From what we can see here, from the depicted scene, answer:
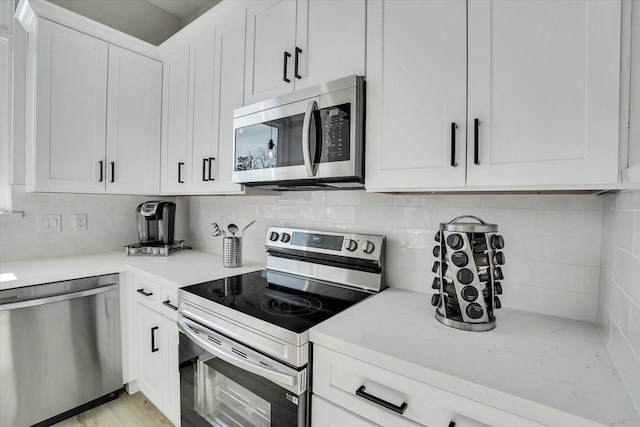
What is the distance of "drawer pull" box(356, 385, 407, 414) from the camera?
798 millimetres

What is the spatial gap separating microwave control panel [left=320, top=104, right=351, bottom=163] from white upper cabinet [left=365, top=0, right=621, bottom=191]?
90mm

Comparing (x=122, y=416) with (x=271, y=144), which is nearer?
(x=271, y=144)

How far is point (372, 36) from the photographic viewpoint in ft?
3.91

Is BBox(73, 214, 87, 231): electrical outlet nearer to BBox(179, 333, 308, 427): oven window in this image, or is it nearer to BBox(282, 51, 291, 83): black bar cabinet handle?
BBox(179, 333, 308, 427): oven window

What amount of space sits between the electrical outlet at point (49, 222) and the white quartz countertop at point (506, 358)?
216 cm

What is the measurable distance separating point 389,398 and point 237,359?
59 centimetres

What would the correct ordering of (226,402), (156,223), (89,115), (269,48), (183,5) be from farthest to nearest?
(183,5) < (156,223) < (89,115) < (269,48) < (226,402)

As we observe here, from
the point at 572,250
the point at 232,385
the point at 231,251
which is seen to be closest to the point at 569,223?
the point at 572,250

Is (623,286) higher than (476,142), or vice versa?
(476,142)

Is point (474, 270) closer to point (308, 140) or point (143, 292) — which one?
point (308, 140)

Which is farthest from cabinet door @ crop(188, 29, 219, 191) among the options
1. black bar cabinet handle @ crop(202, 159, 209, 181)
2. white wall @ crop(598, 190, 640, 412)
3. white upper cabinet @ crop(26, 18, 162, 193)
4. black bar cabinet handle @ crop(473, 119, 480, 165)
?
white wall @ crop(598, 190, 640, 412)

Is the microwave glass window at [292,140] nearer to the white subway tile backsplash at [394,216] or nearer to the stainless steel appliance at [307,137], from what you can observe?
the stainless steel appliance at [307,137]

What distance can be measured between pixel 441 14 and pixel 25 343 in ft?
7.87

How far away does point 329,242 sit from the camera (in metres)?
1.57
